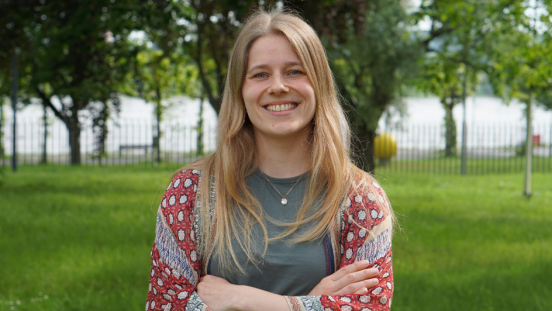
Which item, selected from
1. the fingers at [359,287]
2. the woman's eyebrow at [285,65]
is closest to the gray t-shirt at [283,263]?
the fingers at [359,287]

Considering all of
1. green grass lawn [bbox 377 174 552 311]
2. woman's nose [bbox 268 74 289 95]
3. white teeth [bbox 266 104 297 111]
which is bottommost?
green grass lawn [bbox 377 174 552 311]

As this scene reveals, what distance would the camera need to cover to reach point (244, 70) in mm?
2168

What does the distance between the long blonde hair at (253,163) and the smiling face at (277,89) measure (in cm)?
3

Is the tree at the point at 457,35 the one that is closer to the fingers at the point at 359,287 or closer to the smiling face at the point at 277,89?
the smiling face at the point at 277,89

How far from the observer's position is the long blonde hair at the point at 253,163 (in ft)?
6.82

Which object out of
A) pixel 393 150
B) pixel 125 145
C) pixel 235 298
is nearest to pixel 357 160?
pixel 235 298

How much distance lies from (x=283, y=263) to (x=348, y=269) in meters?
0.26

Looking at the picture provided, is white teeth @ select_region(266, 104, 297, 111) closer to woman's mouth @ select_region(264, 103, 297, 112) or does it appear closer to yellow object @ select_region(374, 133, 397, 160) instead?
woman's mouth @ select_region(264, 103, 297, 112)

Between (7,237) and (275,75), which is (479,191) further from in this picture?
(275,75)

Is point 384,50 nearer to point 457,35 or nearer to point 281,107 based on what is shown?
point 457,35

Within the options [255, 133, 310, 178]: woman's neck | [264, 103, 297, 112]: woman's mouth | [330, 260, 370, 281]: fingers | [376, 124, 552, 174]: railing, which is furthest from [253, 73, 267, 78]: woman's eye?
[376, 124, 552, 174]: railing

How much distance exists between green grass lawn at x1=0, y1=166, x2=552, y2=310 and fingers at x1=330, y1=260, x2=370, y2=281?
3.04 feet

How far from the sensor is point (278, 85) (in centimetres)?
209

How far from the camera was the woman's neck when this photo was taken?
88.1 inches
